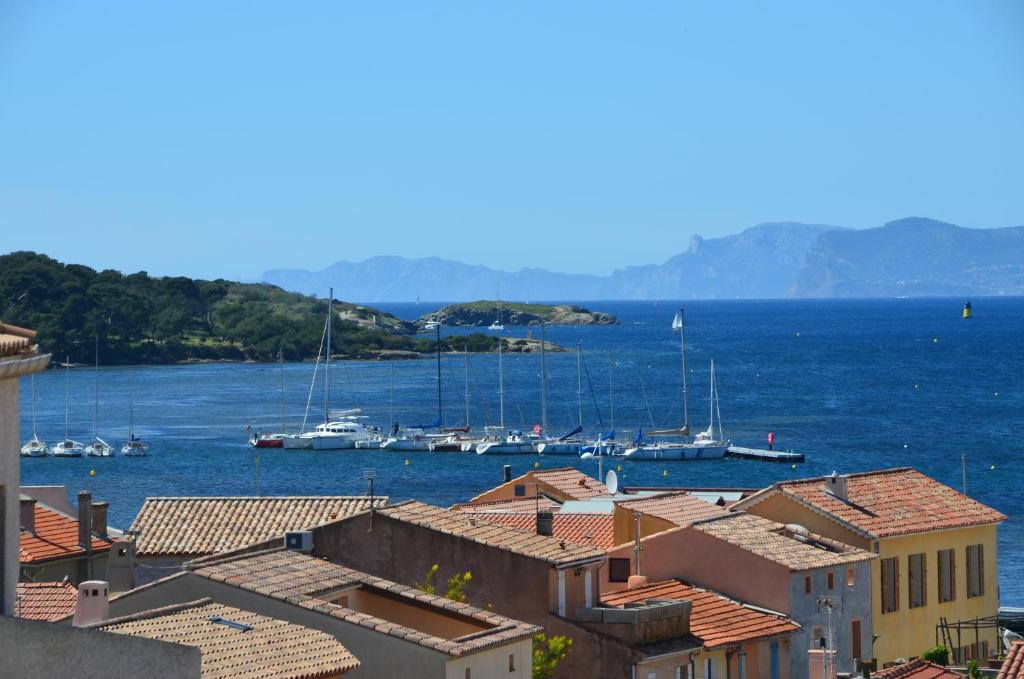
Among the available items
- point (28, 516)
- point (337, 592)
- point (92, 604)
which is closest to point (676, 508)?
point (28, 516)

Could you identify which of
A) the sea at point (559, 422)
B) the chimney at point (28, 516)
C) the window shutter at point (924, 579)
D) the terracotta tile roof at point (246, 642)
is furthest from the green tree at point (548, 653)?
the sea at point (559, 422)

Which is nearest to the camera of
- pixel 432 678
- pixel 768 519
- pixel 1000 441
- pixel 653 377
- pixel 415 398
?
pixel 432 678

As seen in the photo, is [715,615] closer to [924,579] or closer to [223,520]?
[223,520]

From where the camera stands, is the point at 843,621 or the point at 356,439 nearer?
the point at 843,621

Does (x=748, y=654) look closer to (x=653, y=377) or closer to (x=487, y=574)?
(x=487, y=574)

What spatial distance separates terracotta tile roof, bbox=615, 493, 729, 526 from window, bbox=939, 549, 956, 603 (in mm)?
4681

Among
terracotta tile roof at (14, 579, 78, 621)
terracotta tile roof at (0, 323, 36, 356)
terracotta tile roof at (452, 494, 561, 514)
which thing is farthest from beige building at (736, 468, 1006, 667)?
terracotta tile roof at (0, 323, 36, 356)

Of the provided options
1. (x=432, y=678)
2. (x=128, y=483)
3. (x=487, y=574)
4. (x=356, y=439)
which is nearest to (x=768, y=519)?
(x=487, y=574)

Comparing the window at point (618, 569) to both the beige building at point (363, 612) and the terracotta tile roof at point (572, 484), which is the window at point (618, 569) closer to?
the beige building at point (363, 612)

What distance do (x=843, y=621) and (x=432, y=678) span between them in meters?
13.6

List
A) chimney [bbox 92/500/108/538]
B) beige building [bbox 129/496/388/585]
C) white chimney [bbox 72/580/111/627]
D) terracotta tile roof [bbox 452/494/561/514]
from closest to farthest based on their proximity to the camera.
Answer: white chimney [bbox 72/580/111/627] → beige building [bbox 129/496/388/585] → chimney [bbox 92/500/108/538] → terracotta tile roof [bbox 452/494/561/514]

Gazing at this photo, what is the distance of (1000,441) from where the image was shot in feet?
366

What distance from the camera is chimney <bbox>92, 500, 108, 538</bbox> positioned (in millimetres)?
30391

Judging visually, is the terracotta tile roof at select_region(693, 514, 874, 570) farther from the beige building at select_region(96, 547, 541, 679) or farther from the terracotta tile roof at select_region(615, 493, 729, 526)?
the beige building at select_region(96, 547, 541, 679)
